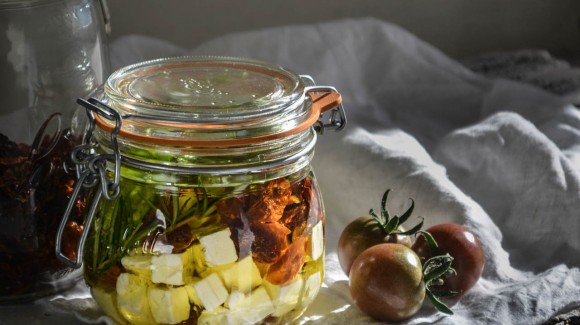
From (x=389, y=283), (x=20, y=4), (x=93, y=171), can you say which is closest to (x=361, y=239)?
(x=389, y=283)

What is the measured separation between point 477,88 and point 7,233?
1.00 metres

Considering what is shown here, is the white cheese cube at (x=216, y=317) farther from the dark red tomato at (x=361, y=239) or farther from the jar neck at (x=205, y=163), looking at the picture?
the dark red tomato at (x=361, y=239)

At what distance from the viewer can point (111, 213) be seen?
0.89 meters

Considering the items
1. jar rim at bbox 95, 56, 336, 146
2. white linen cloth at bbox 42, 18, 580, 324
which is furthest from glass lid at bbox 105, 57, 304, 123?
white linen cloth at bbox 42, 18, 580, 324

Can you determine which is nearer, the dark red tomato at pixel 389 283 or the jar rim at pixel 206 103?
the jar rim at pixel 206 103

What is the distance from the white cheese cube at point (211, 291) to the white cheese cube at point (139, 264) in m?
0.05

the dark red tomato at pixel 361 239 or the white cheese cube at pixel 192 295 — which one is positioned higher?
the white cheese cube at pixel 192 295

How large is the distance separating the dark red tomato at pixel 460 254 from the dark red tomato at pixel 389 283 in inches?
3.2

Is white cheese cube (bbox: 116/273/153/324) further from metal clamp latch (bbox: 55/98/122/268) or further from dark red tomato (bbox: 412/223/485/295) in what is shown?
dark red tomato (bbox: 412/223/485/295)

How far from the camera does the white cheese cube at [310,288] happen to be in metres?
0.92

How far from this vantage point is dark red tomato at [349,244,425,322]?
3.08 ft

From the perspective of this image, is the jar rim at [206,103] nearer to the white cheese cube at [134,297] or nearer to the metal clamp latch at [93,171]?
the metal clamp latch at [93,171]

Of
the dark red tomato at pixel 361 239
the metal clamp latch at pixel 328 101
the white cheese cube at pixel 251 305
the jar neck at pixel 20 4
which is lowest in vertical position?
the dark red tomato at pixel 361 239

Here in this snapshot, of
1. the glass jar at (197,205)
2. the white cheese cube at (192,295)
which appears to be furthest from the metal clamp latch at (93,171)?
the white cheese cube at (192,295)
